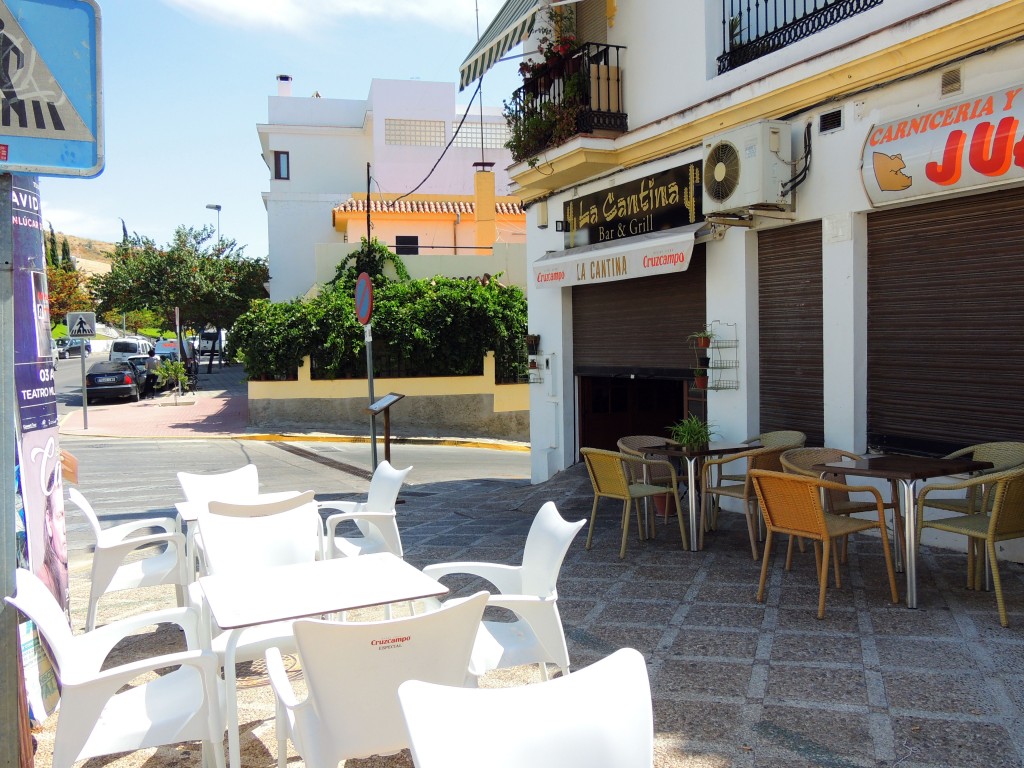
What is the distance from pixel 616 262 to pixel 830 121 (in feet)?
9.74

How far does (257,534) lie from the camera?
4.74 m

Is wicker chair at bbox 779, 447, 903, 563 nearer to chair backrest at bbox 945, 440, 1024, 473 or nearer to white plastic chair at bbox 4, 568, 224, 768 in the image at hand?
chair backrest at bbox 945, 440, 1024, 473

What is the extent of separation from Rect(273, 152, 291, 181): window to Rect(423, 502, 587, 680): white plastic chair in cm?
3249

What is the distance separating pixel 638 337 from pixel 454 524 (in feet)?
11.1

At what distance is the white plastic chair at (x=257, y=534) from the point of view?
456 cm

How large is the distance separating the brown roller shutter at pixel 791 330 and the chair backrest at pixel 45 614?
21.5 ft

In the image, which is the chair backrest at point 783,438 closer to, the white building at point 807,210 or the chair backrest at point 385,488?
the white building at point 807,210

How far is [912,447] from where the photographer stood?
7.10 meters

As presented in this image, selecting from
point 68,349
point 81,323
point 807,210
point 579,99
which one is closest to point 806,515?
point 807,210

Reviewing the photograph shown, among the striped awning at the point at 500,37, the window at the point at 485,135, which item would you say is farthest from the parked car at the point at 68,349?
the striped awning at the point at 500,37

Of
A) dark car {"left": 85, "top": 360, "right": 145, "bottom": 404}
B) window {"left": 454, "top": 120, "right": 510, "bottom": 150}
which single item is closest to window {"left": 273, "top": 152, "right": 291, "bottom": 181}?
window {"left": 454, "top": 120, "right": 510, "bottom": 150}

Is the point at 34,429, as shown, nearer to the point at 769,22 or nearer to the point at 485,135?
the point at 769,22

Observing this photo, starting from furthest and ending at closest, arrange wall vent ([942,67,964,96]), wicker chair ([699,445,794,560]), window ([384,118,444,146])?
window ([384,118,444,146]) < wicker chair ([699,445,794,560]) < wall vent ([942,67,964,96])

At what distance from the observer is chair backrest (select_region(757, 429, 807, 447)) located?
7715 millimetres
